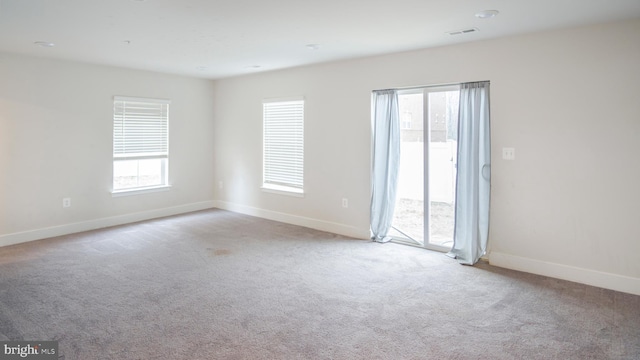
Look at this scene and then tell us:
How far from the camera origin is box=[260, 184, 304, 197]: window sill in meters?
6.26

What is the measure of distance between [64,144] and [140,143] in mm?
1143

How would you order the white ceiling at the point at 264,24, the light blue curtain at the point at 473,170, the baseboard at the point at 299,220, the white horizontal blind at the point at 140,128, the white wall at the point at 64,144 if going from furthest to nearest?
1. the white horizontal blind at the point at 140,128
2. the baseboard at the point at 299,220
3. the white wall at the point at 64,144
4. the light blue curtain at the point at 473,170
5. the white ceiling at the point at 264,24

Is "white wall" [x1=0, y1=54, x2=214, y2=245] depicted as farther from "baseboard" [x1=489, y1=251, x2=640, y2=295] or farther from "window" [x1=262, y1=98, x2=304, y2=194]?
"baseboard" [x1=489, y1=251, x2=640, y2=295]

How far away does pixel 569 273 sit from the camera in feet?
12.8

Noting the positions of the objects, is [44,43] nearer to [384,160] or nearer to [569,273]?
[384,160]

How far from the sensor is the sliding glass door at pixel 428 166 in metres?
4.73

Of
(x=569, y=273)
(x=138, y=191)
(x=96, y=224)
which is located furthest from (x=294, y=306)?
(x=138, y=191)

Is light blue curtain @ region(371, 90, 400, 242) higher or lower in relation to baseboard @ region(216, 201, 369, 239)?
higher

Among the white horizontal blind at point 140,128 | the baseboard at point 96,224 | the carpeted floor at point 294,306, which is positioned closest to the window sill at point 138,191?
the baseboard at point 96,224

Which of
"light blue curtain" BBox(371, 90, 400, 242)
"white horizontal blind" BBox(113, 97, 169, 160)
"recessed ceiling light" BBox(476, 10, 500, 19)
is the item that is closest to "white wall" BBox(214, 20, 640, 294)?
"light blue curtain" BBox(371, 90, 400, 242)

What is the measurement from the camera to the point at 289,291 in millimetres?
3604

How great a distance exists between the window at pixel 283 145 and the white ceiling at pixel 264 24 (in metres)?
1.29

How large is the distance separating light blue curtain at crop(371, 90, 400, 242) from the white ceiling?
692mm

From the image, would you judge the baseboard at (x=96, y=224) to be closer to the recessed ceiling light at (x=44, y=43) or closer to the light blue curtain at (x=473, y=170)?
the recessed ceiling light at (x=44, y=43)
